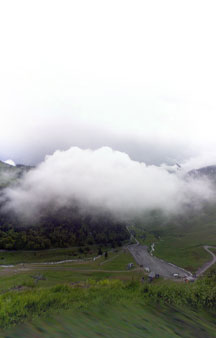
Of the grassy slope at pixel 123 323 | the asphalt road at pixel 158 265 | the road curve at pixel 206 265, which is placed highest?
the grassy slope at pixel 123 323

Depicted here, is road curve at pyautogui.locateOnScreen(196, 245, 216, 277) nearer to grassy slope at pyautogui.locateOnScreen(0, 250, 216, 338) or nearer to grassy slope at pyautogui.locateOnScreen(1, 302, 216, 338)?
grassy slope at pyautogui.locateOnScreen(0, 250, 216, 338)

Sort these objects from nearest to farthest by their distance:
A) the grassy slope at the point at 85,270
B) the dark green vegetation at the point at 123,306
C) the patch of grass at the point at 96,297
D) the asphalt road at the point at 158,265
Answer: the dark green vegetation at the point at 123,306 → the patch of grass at the point at 96,297 → the grassy slope at the point at 85,270 → the asphalt road at the point at 158,265

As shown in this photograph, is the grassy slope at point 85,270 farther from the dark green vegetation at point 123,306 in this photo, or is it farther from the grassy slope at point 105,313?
the grassy slope at point 105,313

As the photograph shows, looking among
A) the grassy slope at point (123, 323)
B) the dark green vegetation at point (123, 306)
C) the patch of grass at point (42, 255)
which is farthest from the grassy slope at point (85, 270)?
the grassy slope at point (123, 323)

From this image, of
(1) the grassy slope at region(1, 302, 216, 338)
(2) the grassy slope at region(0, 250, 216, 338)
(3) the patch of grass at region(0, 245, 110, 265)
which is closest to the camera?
(1) the grassy slope at region(1, 302, 216, 338)

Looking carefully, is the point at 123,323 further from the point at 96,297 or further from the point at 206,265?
the point at 206,265

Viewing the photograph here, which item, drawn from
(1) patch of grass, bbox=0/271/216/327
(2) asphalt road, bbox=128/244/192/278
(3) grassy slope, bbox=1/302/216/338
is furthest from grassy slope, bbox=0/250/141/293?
(3) grassy slope, bbox=1/302/216/338

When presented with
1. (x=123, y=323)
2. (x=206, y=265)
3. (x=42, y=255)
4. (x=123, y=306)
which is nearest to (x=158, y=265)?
(x=206, y=265)

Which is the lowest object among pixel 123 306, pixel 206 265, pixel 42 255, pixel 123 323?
pixel 42 255

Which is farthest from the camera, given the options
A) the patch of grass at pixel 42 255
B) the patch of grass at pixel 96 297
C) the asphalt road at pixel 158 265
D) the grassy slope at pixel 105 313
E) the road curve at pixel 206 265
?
the patch of grass at pixel 42 255

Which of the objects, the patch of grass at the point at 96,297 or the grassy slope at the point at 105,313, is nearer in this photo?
the grassy slope at the point at 105,313
